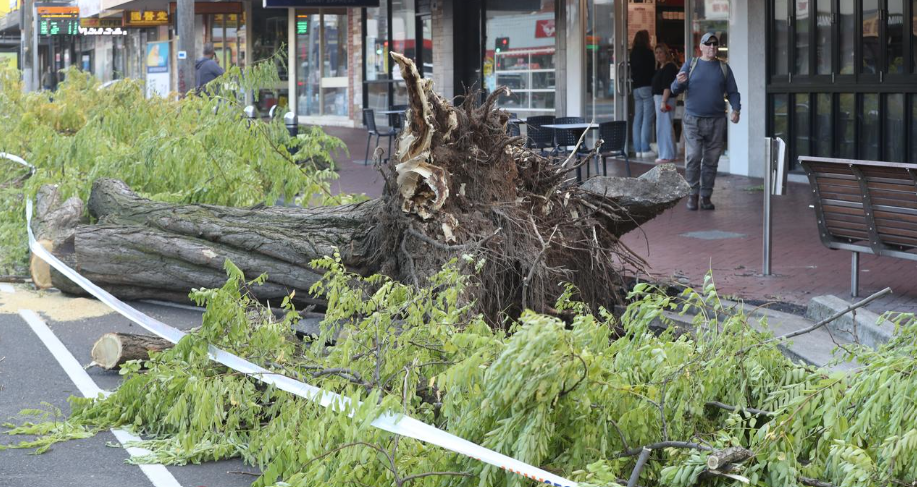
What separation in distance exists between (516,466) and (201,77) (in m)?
15.8

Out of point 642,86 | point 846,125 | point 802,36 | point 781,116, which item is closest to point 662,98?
point 642,86

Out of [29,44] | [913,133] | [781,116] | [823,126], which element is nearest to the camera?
[913,133]

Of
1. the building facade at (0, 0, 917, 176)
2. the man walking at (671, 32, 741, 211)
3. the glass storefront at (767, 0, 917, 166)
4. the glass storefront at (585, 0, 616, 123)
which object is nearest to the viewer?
the man walking at (671, 32, 741, 211)

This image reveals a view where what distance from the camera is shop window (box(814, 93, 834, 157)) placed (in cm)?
1520

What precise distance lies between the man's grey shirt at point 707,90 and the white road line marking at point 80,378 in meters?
7.70

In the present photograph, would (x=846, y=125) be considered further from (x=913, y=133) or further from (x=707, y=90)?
(x=707, y=90)

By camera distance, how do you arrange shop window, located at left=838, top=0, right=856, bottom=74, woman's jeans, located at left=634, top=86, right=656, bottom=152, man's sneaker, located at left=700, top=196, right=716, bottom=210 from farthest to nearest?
woman's jeans, located at left=634, top=86, right=656, bottom=152
shop window, located at left=838, top=0, right=856, bottom=74
man's sneaker, located at left=700, top=196, right=716, bottom=210

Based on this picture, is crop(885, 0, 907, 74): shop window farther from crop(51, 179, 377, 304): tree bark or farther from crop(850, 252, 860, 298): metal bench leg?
crop(51, 179, 377, 304): tree bark

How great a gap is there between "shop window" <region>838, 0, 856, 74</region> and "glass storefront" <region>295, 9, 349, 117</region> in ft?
59.4

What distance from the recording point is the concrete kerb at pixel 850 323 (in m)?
6.26

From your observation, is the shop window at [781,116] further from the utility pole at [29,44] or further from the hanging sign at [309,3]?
the utility pole at [29,44]

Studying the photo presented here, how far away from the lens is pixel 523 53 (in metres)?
22.8

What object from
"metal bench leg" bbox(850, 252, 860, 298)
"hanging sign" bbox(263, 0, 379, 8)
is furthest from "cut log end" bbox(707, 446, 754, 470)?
"hanging sign" bbox(263, 0, 379, 8)

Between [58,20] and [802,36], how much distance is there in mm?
35405
